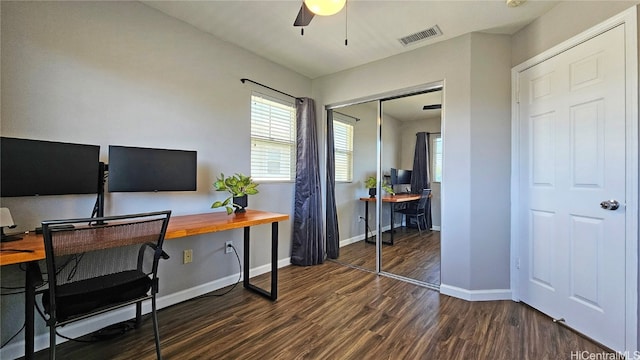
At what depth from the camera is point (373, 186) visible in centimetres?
344

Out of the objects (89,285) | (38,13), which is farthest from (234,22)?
(89,285)

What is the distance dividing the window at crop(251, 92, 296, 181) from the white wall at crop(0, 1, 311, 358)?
0.48 feet

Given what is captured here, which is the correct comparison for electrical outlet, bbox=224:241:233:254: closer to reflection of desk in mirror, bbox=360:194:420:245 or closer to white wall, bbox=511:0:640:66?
reflection of desk in mirror, bbox=360:194:420:245

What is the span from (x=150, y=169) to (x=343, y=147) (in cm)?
238

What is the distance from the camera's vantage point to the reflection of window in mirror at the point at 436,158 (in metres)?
2.87

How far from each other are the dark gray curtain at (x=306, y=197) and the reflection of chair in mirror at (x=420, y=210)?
1128mm

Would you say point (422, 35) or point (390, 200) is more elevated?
point (422, 35)

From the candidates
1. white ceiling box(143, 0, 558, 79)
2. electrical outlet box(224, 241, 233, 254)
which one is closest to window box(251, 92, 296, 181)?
white ceiling box(143, 0, 558, 79)

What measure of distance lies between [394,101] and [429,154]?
0.76m

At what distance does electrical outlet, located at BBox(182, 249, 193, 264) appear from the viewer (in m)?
2.48

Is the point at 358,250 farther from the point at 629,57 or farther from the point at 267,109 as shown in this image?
the point at 629,57

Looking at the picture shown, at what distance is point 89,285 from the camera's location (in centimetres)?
154

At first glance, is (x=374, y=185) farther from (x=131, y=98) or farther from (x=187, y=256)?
(x=131, y=98)

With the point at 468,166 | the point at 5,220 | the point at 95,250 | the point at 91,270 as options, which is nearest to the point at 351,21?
the point at 468,166
